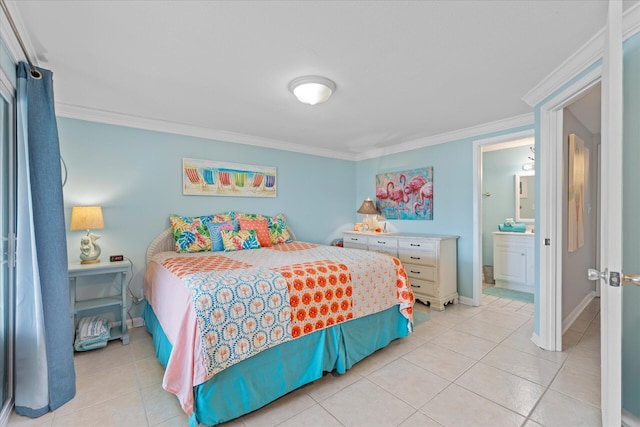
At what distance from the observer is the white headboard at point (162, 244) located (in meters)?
3.22

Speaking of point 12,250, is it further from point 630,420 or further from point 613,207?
point 630,420

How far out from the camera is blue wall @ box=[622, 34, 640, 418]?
5.03 ft

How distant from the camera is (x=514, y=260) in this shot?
432cm

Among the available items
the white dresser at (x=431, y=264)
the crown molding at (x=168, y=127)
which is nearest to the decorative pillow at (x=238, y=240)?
the crown molding at (x=168, y=127)

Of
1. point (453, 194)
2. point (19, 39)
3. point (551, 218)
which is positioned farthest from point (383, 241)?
point (19, 39)

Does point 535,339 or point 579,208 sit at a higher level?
point 579,208

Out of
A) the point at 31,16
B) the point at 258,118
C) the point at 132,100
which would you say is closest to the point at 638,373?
the point at 258,118

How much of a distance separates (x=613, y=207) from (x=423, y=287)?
2.72 metres

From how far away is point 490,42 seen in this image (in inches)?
72.0

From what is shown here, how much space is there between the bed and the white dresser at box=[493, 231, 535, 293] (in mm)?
2636

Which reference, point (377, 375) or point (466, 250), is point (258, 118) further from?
point (466, 250)

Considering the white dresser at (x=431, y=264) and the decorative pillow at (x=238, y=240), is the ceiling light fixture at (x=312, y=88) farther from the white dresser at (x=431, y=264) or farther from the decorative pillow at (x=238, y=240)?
the white dresser at (x=431, y=264)

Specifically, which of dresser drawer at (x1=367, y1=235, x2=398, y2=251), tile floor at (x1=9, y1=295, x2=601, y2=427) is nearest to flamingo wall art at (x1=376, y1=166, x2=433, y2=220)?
dresser drawer at (x1=367, y1=235, x2=398, y2=251)

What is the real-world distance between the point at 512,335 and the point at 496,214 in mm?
2622
